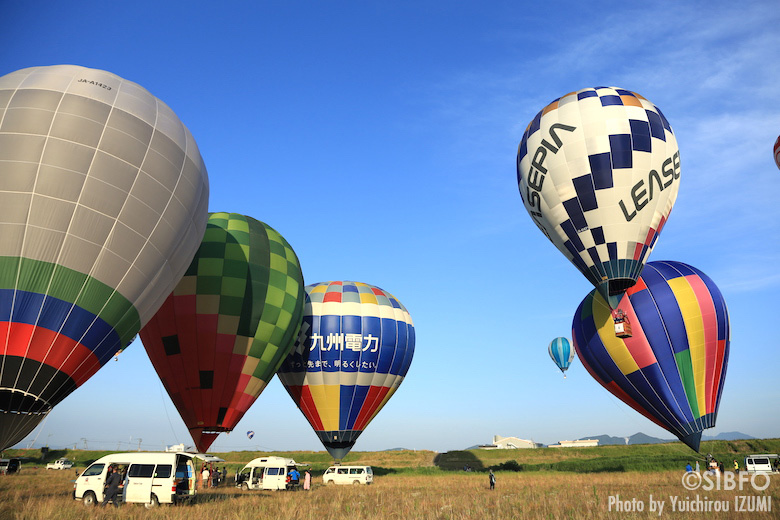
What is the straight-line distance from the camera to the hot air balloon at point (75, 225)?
12.8 metres

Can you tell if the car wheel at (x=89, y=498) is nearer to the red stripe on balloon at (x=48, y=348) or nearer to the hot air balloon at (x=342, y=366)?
the red stripe on balloon at (x=48, y=348)

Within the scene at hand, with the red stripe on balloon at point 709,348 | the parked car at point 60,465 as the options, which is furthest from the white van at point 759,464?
the parked car at point 60,465

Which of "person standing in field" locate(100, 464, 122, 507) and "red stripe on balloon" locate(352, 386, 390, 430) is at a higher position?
"red stripe on balloon" locate(352, 386, 390, 430)

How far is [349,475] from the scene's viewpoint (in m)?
28.2

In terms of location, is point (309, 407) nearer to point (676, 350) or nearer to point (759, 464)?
point (676, 350)

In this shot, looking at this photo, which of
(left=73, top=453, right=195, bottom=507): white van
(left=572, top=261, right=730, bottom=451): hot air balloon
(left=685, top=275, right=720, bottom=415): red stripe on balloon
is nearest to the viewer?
(left=73, top=453, right=195, bottom=507): white van

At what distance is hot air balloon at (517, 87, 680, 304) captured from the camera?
2186 centimetres

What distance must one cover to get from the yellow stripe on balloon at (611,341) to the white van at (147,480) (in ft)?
63.6

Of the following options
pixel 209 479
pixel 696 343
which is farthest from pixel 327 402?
pixel 696 343

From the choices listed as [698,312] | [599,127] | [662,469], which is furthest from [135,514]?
[662,469]

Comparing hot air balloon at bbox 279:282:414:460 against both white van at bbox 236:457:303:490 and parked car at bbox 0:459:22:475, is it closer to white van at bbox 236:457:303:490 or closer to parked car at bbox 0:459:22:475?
white van at bbox 236:457:303:490

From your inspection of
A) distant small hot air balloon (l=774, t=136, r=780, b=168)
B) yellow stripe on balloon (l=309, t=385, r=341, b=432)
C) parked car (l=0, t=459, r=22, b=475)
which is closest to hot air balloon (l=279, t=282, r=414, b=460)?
yellow stripe on balloon (l=309, t=385, r=341, b=432)

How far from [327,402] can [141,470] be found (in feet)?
47.4

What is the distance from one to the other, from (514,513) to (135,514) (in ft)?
27.5
